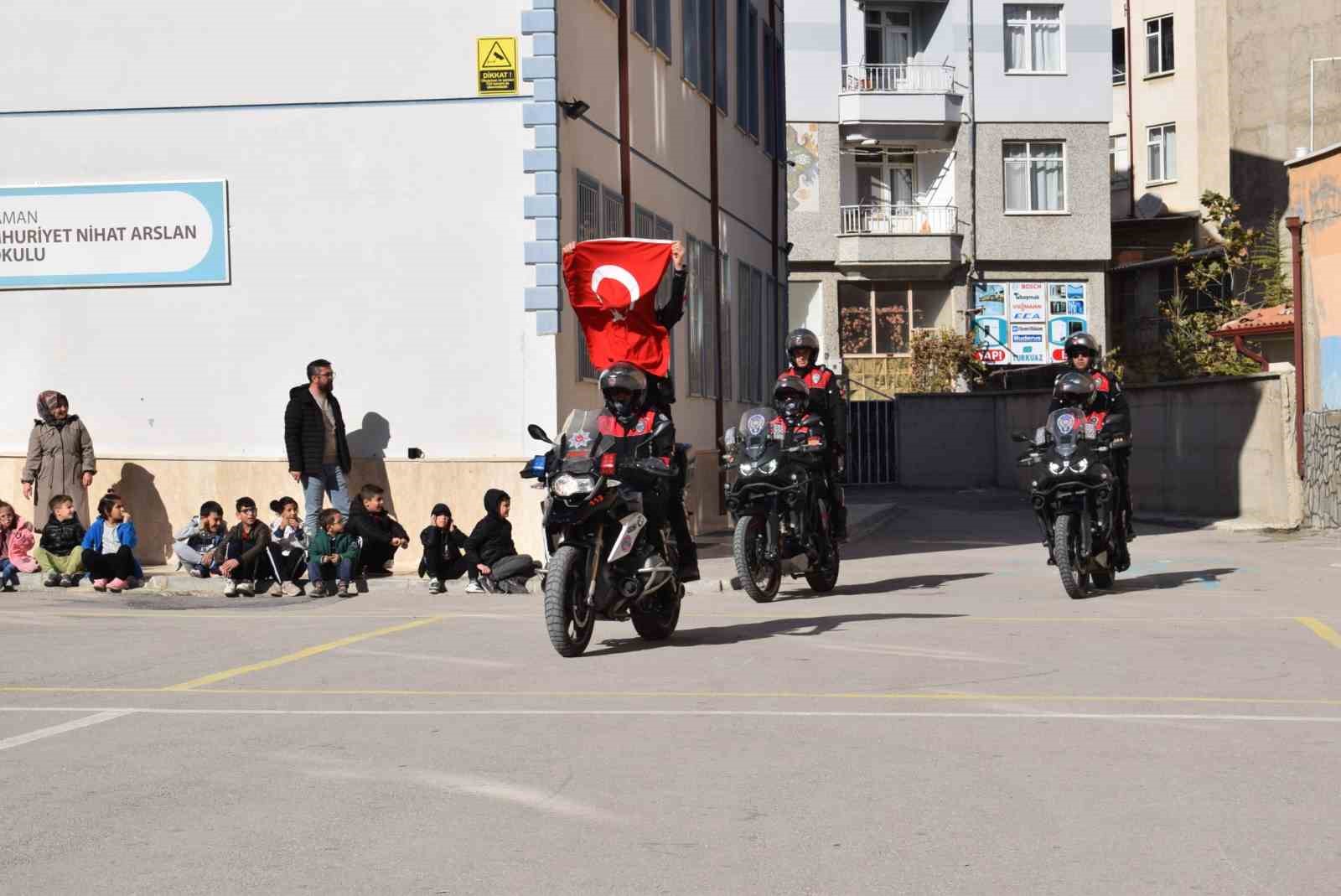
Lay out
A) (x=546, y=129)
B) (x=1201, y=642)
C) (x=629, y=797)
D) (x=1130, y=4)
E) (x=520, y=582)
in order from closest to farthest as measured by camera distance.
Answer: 1. (x=629, y=797)
2. (x=1201, y=642)
3. (x=520, y=582)
4. (x=546, y=129)
5. (x=1130, y=4)

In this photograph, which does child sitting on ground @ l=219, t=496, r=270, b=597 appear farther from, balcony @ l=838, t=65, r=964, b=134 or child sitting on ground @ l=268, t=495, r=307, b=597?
balcony @ l=838, t=65, r=964, b=134

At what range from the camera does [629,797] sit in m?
6.90

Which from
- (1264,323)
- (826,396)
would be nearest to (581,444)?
(826,396)

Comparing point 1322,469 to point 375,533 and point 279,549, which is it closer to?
point 375,533

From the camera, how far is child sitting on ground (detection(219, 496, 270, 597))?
17656 mm

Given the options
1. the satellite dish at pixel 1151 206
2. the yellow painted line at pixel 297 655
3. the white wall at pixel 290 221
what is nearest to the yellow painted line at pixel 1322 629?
the yellow painted line at pixel 297 655

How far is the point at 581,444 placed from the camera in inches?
460

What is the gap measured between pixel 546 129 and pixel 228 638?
7132 millimetres

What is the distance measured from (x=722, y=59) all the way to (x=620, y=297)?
11589mm

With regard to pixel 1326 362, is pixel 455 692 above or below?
below

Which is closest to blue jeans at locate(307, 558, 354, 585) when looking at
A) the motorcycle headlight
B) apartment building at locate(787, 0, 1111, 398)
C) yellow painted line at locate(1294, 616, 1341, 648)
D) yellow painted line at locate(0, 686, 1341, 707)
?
the motorcycle headlight

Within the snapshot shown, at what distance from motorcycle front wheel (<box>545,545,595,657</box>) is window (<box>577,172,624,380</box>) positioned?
838 centimetres

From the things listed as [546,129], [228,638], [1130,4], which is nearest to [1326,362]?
[546,129]

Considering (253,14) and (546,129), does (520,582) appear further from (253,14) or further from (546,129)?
(253,14)
